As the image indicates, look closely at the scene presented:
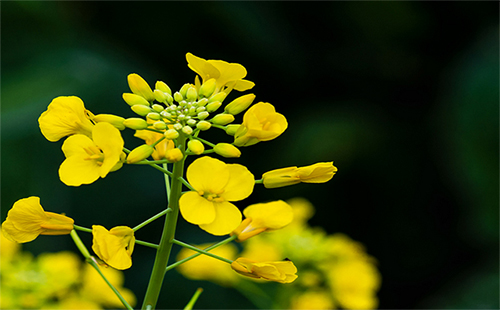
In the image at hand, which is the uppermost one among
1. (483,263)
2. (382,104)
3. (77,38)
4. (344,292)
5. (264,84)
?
(382,104)

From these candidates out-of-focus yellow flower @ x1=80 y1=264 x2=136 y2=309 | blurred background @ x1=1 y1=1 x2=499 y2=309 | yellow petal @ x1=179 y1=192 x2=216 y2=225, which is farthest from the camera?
blurred background @ x1=1 y1=1 x2=499 y2=309

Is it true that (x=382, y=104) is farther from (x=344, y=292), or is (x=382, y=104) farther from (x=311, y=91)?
(x=344, y=292)

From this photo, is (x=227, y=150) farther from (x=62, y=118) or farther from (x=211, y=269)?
(x=211, y=269)

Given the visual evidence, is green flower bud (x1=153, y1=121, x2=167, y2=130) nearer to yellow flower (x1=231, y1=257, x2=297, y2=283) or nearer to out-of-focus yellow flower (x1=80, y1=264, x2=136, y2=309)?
yellow flower (x1=231, y1=257, x2=297, y2=283)

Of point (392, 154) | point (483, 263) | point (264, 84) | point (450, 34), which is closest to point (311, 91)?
point (264, 84)

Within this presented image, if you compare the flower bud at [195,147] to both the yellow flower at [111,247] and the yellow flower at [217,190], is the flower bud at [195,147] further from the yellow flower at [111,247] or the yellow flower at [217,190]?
the yellow flower at [111,247]

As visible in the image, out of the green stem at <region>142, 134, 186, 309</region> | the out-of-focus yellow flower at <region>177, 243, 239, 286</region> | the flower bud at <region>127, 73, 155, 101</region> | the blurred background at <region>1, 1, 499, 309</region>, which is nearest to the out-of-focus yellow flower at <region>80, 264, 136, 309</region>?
the out-of-focus yellow flower at <region>177, 243, 239, 286</region>
